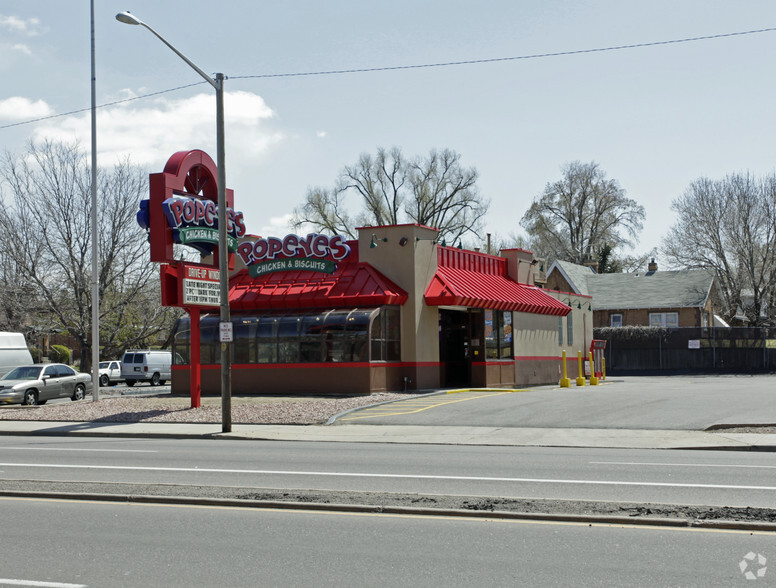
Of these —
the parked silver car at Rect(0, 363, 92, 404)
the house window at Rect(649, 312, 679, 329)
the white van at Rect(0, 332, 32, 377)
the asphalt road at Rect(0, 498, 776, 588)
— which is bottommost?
the asphalt road at Rect(0, 498, 776, 588)

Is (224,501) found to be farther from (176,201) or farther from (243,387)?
(243,387)

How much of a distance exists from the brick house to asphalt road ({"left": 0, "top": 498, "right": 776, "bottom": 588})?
5241cm

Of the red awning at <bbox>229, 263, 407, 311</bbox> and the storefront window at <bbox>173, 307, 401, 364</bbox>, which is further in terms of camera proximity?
the red awning at <bbox>229, 263, 407, 311</bbox>

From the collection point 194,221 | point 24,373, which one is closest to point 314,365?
point 194,221

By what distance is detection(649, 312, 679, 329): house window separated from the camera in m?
57.8

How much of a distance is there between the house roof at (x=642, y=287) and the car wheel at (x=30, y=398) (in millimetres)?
39956

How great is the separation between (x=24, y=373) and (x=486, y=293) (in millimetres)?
17130

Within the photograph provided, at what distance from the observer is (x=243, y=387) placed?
29.6 metres

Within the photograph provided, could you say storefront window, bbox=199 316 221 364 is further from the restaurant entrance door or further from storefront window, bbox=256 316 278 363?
the restaurant entrance door

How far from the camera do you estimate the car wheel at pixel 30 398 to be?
96.7 ft

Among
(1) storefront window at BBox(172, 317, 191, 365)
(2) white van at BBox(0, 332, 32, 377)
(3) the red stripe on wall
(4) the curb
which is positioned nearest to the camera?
(4) the curb

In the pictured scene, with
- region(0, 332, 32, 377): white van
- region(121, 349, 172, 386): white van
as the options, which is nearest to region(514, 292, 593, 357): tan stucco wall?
region(0, 332, 32, 377): white van

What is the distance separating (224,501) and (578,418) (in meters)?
12.3

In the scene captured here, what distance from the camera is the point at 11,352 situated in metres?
34.0
